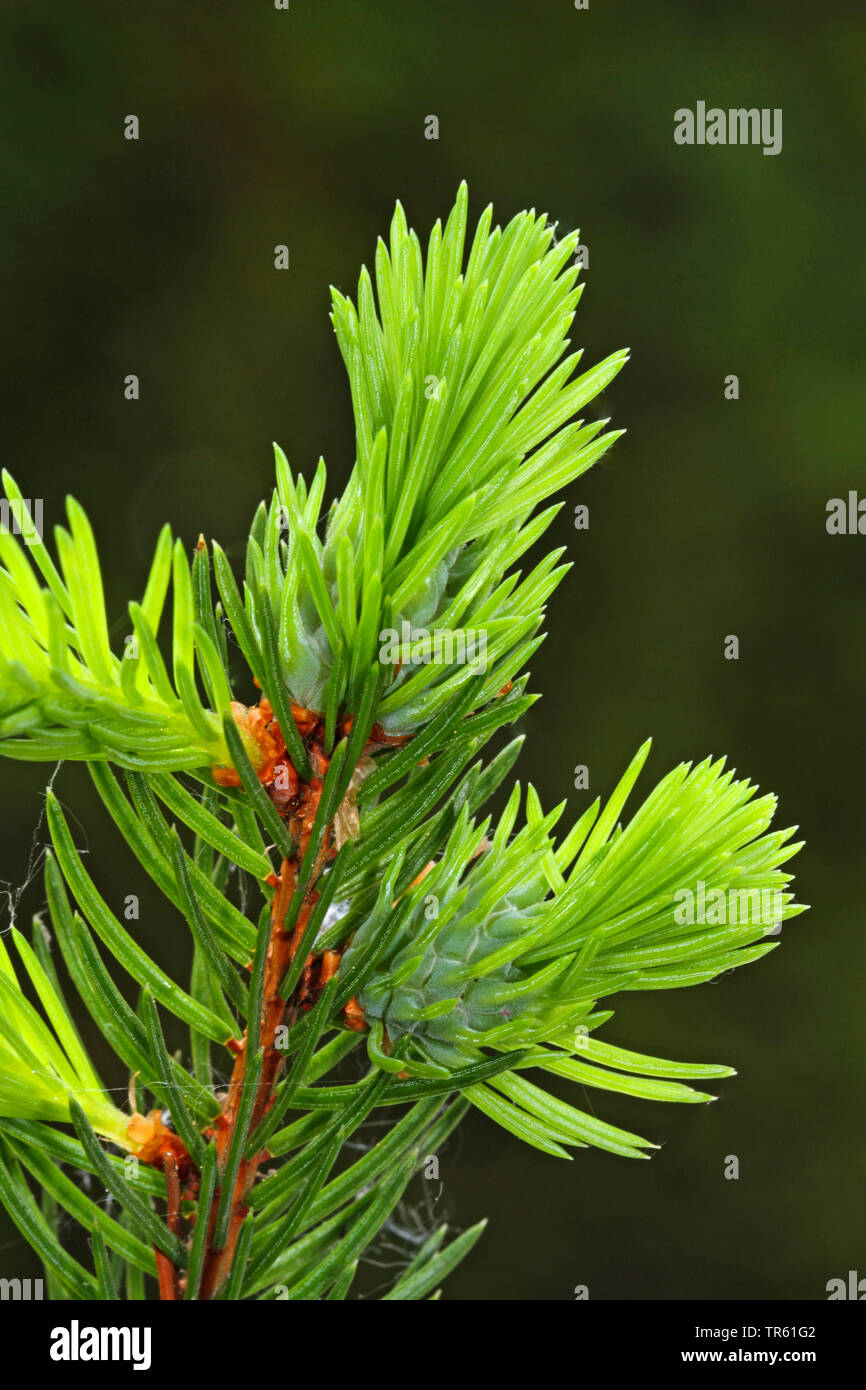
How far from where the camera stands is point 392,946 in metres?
0.23

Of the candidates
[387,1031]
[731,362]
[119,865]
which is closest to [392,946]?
[387,1031]

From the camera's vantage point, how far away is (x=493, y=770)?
252mm

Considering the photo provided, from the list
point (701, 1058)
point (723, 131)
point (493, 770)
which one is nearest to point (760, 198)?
point (723, 131)

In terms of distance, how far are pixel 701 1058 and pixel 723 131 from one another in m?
0.64

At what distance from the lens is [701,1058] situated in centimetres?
91

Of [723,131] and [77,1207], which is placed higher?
[723,131]

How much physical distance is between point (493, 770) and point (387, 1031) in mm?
52

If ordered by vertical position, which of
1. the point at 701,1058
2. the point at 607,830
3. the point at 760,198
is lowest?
the point at 701,1058

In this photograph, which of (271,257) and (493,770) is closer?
(493,770)

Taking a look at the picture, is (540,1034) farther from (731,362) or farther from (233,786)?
(731,362)

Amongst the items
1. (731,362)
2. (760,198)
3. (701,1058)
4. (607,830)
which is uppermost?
(760,198)

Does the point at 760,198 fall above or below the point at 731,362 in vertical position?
above

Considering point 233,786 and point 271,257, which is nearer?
point 233,786
